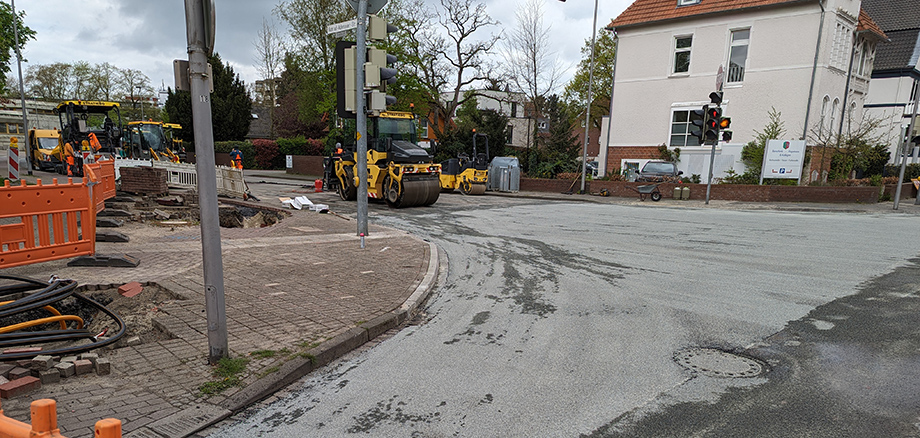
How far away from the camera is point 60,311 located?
5.42m

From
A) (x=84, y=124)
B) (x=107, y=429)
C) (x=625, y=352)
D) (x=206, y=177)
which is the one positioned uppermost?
(x=84, y=124)

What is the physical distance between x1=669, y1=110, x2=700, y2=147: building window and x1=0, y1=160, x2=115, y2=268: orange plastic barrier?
25.1 m

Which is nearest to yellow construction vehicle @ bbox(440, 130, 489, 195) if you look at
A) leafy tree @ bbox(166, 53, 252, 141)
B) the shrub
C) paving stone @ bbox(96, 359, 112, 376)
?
paving stone @ bbox(96, 359, 112, 376)

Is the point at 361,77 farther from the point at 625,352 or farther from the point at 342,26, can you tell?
the point at 625,352

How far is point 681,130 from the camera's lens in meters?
26.0

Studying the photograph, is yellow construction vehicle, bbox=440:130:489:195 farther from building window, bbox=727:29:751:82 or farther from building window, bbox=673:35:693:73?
building window, bbox=727:29:751:82

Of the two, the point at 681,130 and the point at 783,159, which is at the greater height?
the point at 681,130

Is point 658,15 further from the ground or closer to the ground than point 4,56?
further from the ground

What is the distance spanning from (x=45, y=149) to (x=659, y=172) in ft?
108

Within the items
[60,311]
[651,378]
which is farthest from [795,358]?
[60,311]

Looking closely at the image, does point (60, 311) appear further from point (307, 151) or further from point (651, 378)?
point (307, 151)

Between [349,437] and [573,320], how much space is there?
3.07m

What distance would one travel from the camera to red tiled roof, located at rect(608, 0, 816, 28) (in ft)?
78.8

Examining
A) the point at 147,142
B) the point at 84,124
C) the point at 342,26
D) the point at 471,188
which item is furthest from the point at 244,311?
the point at 147,142
